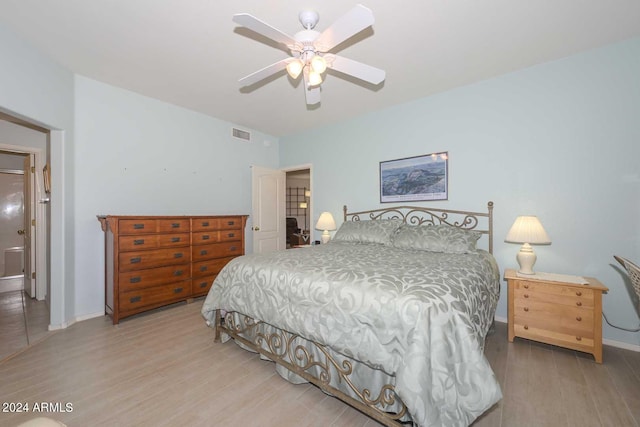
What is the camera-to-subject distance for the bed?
47.6 inches

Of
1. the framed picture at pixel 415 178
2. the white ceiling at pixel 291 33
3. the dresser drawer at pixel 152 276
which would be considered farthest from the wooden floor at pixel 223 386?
the white ceiling at pixel 291 33

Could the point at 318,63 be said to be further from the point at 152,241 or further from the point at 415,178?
the point at 152,241

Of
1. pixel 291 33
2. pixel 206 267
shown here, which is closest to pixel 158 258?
pixel 206 267

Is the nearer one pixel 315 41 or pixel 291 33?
pixel 315 41

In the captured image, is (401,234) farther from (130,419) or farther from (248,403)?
(130,419)

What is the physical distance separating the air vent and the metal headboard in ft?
7.69

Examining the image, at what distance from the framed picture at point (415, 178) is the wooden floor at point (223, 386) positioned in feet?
5.81

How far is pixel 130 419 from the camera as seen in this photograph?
1.52 meters

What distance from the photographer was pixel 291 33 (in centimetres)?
222

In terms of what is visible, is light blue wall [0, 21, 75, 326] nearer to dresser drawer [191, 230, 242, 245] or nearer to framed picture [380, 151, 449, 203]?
dresser drawer [191, 230, 242, 245]

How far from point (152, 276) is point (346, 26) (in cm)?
321

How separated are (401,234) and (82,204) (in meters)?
3.64

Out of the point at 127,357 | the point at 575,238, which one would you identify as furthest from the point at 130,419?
the point at 575,238

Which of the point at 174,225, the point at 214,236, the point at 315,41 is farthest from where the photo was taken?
the point at 214,236
